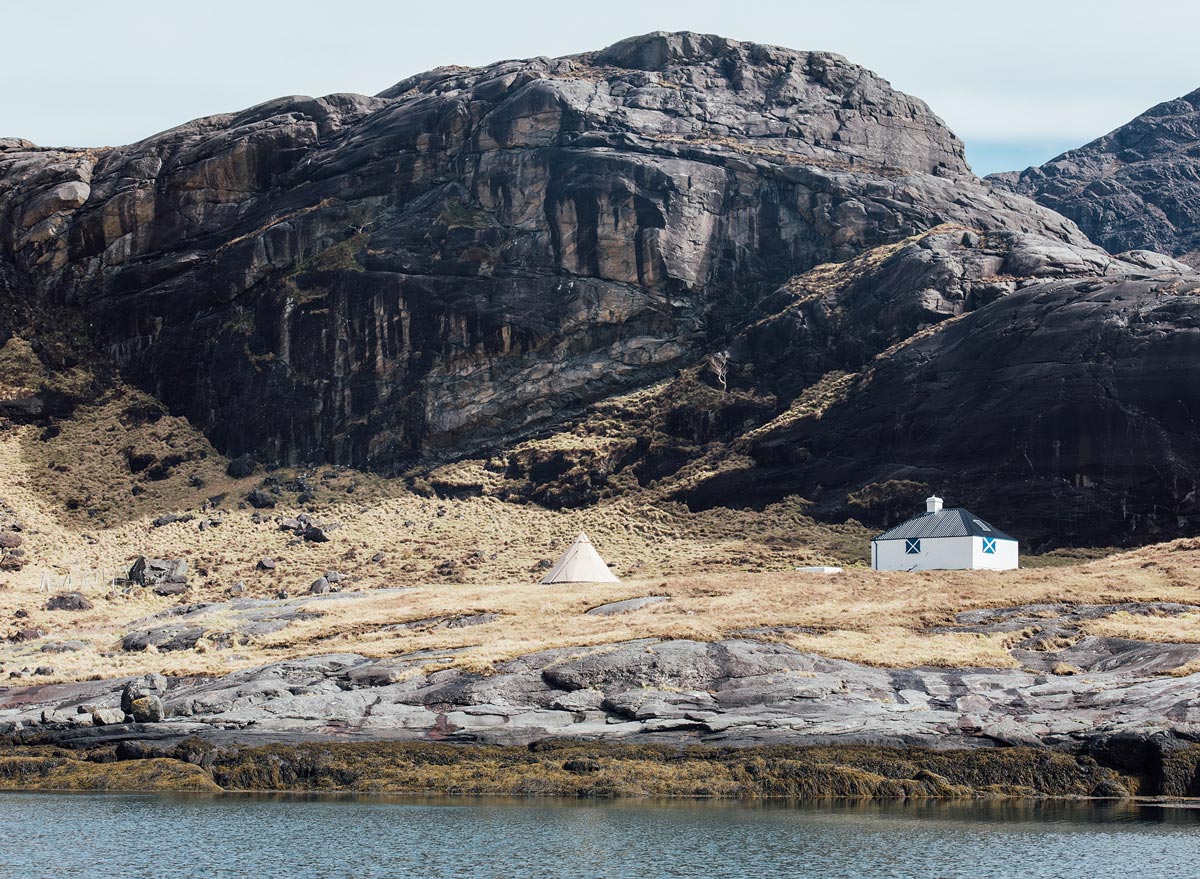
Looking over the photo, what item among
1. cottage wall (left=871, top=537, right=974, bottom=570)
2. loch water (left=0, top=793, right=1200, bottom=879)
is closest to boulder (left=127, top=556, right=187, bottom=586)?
cottage wall (left=871, top=537, right=974, bottom=570)

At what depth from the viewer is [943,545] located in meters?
→ 70.5

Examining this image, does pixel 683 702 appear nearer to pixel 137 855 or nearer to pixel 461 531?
pixel 137 855

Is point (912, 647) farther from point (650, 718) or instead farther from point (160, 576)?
point (160, 576)

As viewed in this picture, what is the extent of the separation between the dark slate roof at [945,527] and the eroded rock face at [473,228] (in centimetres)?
4104

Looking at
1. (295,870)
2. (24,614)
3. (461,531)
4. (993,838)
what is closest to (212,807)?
(295,870)

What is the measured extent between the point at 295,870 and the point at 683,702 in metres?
16.7

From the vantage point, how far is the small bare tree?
106 m

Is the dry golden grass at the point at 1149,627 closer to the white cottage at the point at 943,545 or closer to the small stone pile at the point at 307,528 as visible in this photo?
the white cottage at the point at 943,545

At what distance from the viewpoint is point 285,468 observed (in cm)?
11006

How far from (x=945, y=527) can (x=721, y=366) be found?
37.5 m

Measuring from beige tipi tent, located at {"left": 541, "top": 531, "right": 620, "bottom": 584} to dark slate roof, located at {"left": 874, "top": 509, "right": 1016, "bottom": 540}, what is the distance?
1493 cm

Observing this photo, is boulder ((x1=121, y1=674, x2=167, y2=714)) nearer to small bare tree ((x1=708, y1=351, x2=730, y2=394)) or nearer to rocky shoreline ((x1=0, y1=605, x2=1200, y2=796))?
rocky shoreline ((x1=0, y1=605, x2=1200, y2=796))

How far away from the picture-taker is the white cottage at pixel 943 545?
2756 inches

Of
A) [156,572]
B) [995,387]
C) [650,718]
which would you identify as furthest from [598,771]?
[995,387]
